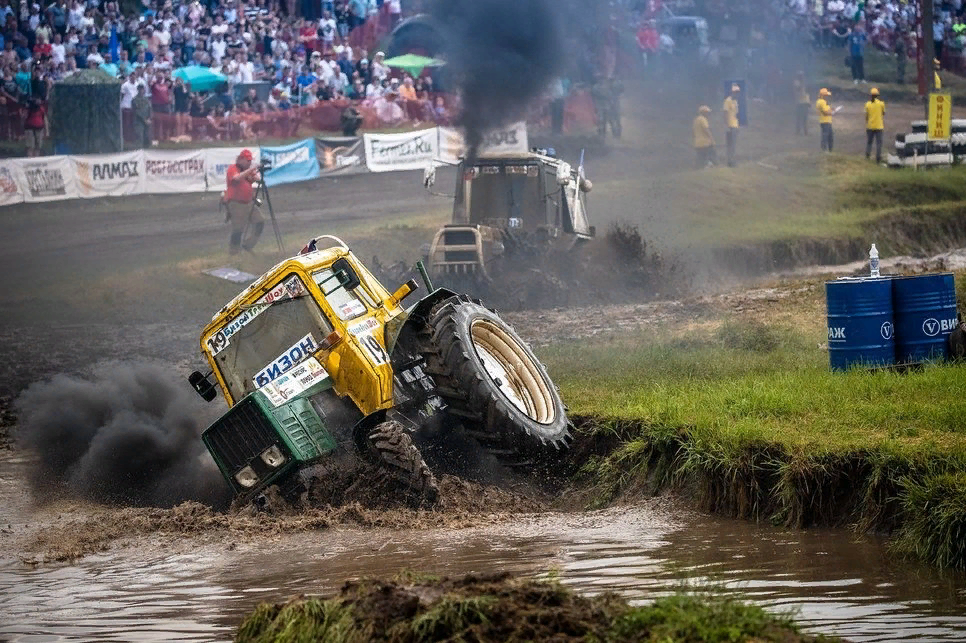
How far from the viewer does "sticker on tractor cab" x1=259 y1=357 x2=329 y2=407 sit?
36.4ft

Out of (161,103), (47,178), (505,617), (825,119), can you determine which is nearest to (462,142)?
(161,103)

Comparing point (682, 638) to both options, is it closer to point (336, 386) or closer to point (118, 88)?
point (336, 386)

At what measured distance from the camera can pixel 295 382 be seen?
1126 cm

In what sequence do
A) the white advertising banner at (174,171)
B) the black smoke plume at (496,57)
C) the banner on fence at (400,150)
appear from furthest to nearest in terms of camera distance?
the banner on fence at (400,150) < the white advertising banner at (174,171) < the black smoke plume at (496,57)

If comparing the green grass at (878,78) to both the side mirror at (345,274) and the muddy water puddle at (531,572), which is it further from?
the muddy water puddle at (531,572)

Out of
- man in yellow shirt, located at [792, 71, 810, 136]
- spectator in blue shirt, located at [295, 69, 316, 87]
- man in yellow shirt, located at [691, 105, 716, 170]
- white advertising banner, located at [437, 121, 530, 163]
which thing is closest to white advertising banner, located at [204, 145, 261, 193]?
spectator in blue shirt, located at [295, 69, 316, 87]

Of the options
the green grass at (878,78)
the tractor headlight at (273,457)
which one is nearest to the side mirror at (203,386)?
the tractor headlight at (273,457)

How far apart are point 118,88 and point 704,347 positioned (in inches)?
680

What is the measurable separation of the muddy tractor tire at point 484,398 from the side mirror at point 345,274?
0.76 m

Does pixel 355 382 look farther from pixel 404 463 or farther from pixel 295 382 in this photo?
pixel 404 463

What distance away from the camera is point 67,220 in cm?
2734

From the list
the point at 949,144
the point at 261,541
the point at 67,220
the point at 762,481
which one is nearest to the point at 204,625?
the point at 261,541

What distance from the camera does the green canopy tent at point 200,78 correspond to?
106 ft

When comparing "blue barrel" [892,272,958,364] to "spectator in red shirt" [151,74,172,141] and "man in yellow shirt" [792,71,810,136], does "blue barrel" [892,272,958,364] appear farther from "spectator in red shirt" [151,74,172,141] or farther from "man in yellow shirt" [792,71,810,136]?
"man in yellow shirt" [792,71,810,136]
